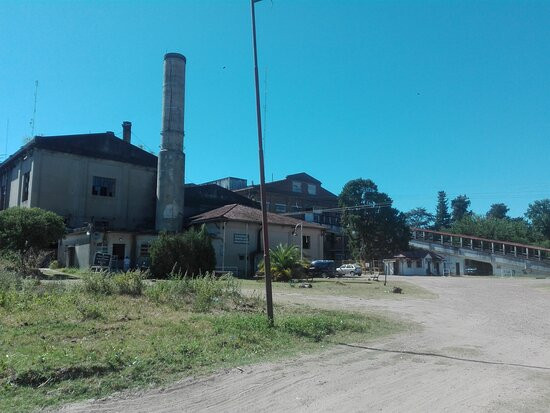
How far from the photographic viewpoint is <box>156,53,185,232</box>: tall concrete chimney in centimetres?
4356

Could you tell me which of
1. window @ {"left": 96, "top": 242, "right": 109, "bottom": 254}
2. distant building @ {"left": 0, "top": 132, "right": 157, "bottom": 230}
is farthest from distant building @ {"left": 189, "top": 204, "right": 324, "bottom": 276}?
window @ {"left": 96, "top": 242, "right": 109, "bottom": 254}

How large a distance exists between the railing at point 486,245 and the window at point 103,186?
50.2 metres

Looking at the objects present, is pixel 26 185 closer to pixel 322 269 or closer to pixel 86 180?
pixel 86 180

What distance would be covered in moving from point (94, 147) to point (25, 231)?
20.4 m

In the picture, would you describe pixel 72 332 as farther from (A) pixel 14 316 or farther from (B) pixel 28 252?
(B) pixel 28 252

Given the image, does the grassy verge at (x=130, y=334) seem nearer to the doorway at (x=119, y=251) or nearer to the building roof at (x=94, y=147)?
the doorway at (x=119, y=251)

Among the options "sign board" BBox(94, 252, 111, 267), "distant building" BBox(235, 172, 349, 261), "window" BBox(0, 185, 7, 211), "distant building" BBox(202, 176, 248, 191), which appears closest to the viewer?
"sign board" BBox(94, 252, 111, 267)

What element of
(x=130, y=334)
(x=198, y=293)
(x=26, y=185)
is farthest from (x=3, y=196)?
(x=130, y=334)

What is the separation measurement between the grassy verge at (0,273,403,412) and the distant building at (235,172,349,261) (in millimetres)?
56296

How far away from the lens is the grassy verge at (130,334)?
20.4 feet

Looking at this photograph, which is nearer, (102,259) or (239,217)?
(102,259)

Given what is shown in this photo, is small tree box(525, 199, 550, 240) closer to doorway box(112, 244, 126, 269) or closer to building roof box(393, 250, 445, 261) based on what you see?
building roof box(393, 250, 445, 261)

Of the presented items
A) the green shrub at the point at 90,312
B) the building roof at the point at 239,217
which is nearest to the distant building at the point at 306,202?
the building roof at the point at 239,217

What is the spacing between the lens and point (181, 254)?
31438 millimetres
